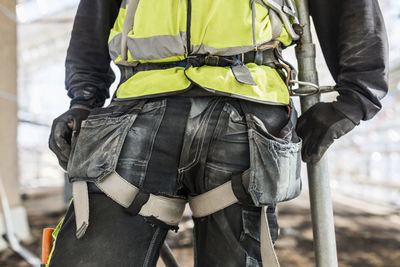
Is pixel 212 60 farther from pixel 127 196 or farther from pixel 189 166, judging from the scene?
pixel 127 196

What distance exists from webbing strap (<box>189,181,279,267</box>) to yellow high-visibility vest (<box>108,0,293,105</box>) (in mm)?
254

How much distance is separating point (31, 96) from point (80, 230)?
49.2 ft

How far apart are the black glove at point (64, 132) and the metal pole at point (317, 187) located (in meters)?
0.76

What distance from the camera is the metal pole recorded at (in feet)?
3.77

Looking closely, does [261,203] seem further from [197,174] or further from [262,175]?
[197,174]

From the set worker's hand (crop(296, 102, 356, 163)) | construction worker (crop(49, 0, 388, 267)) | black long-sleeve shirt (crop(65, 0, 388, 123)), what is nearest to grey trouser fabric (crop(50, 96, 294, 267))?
construction worker (crop(49, 0, 388, 267))

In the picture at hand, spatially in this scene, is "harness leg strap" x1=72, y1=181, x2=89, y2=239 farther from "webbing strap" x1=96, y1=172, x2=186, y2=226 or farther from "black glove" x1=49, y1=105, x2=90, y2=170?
"black glove" x1=49, y1=105, x2=90, y2=170

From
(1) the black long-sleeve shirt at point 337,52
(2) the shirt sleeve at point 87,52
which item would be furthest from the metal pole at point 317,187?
(2) the shirt sleeve at point 87,52

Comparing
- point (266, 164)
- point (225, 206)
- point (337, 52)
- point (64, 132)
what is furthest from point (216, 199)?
point (337, 52)

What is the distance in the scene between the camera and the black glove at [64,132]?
110 centimetres

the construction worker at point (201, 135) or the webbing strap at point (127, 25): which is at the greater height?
the webbing strap at point (127, 25)

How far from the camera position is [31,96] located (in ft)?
46.8

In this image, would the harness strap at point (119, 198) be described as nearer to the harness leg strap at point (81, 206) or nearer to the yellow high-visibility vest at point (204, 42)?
the harness leg strap at point (81, 206)

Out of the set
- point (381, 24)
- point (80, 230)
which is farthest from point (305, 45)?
point (80, 230)
